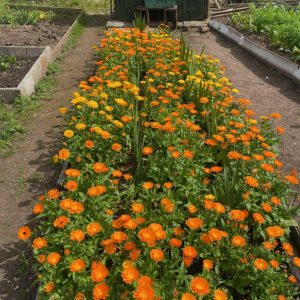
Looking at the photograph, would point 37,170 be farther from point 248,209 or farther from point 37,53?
point 37,53

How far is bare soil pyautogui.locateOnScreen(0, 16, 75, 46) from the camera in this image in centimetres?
930

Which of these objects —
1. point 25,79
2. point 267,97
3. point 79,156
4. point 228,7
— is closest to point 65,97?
point 25,79

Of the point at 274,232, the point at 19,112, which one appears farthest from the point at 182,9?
the point at 274,232

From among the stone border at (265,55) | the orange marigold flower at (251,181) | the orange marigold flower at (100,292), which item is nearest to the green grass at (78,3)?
the stone border at (265,55)

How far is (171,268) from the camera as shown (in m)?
2.51

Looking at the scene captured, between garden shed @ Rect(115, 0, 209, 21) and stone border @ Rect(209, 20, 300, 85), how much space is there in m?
1.21

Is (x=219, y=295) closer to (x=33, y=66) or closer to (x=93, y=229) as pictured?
(x=93, y=229)

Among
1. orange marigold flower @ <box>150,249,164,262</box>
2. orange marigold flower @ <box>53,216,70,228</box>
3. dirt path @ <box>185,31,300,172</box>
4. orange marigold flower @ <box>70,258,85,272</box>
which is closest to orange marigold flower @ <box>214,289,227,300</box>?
orange marigold flower @ <box>150,249,164,262</box>

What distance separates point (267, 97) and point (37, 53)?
16.6 feet

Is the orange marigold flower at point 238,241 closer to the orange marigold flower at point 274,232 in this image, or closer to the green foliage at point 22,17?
the orange marigold flower at point 274,232

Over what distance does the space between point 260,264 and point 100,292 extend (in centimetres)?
109

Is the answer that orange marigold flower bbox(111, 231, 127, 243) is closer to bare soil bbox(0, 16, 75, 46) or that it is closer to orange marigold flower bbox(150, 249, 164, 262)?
orange marigold flower bbox(150, 249, 164, 262)

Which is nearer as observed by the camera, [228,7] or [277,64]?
[277,64]

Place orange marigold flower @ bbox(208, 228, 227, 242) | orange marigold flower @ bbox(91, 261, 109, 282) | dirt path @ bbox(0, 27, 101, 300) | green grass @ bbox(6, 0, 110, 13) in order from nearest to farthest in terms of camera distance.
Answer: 1. orange marigold flower @ bbox(91, 261, 109, 282)
2. orange marigold flower @ bbox(208, 228, 227, 242)
3. dirt path @ bbox(0, 27, 101, 300)
4. green grass @ bbox(6, 0, 110, 13)
